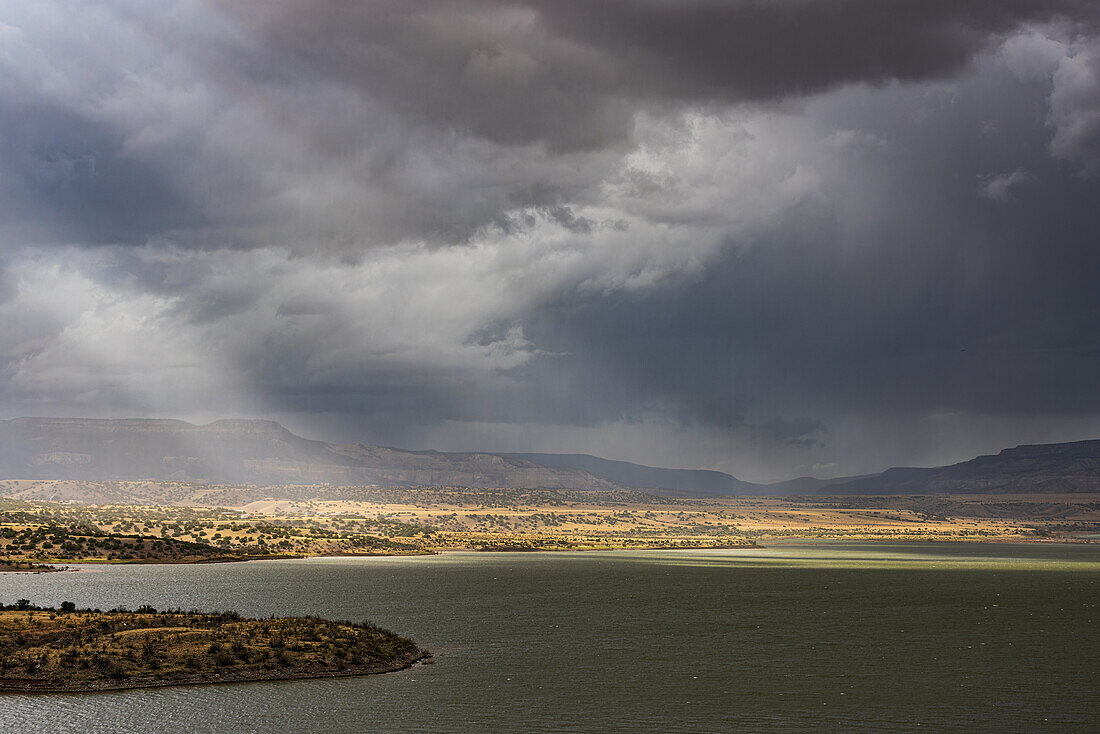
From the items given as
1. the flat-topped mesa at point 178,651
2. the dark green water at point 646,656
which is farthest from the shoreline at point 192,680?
the dark green water at point 646,656

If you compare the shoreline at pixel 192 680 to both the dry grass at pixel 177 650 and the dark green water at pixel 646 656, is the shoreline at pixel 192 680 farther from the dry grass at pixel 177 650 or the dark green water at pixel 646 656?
the dark green water at pixel 646 656

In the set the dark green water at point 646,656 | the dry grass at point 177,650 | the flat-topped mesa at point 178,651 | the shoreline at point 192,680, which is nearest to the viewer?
the dark green water at point 646,656

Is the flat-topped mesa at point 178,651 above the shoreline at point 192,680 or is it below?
above

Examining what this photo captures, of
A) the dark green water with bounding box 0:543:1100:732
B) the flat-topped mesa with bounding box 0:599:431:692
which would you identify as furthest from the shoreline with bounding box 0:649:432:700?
the dark green water with bounding box 0:543:1100:732

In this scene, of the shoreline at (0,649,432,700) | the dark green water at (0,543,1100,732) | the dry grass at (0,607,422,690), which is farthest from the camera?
the dry grass at (0,607,422,690)

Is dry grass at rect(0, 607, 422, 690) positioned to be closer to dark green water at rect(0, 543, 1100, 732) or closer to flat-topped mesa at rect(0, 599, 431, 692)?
flat-topped mesa at rect(0, 599, 431, 692)

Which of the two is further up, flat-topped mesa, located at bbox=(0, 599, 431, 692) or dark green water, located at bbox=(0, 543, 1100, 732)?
flat-topped mesa, located at bbox=(0, 599, 431, 692)
